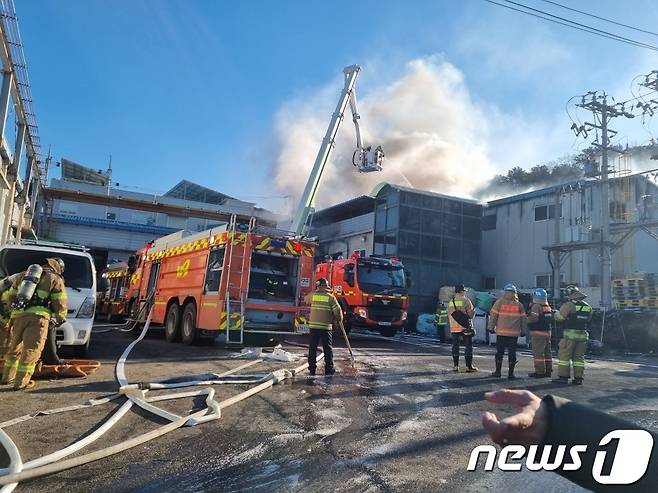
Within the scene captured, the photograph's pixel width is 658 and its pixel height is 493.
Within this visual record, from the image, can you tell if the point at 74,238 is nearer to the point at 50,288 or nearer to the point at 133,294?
the point at 133,294

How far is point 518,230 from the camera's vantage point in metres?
26.9

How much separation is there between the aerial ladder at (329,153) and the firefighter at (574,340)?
9.80 m

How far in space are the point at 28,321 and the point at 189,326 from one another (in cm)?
526

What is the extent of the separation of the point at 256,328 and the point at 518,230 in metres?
20.7

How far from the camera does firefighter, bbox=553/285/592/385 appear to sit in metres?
7.84

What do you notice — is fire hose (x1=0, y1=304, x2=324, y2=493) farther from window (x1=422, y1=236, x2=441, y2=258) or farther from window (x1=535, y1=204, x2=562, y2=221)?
window (x1=535, y1=204, x2=562, y2=221)

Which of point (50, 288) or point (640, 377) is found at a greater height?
point (50, 288)

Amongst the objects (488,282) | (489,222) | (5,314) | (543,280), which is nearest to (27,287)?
(5,314)

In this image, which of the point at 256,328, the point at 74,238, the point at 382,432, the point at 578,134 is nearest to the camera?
the point at 382,432

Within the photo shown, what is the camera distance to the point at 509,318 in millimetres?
8219

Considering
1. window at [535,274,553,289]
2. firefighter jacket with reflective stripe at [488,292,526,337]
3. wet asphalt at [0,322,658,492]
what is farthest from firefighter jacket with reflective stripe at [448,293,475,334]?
window at [535,274,553,289]

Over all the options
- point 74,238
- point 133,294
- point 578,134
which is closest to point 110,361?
point 133,294

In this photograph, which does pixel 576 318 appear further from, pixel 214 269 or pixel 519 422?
pixel 519 422

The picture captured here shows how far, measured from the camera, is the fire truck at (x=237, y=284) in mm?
9578
